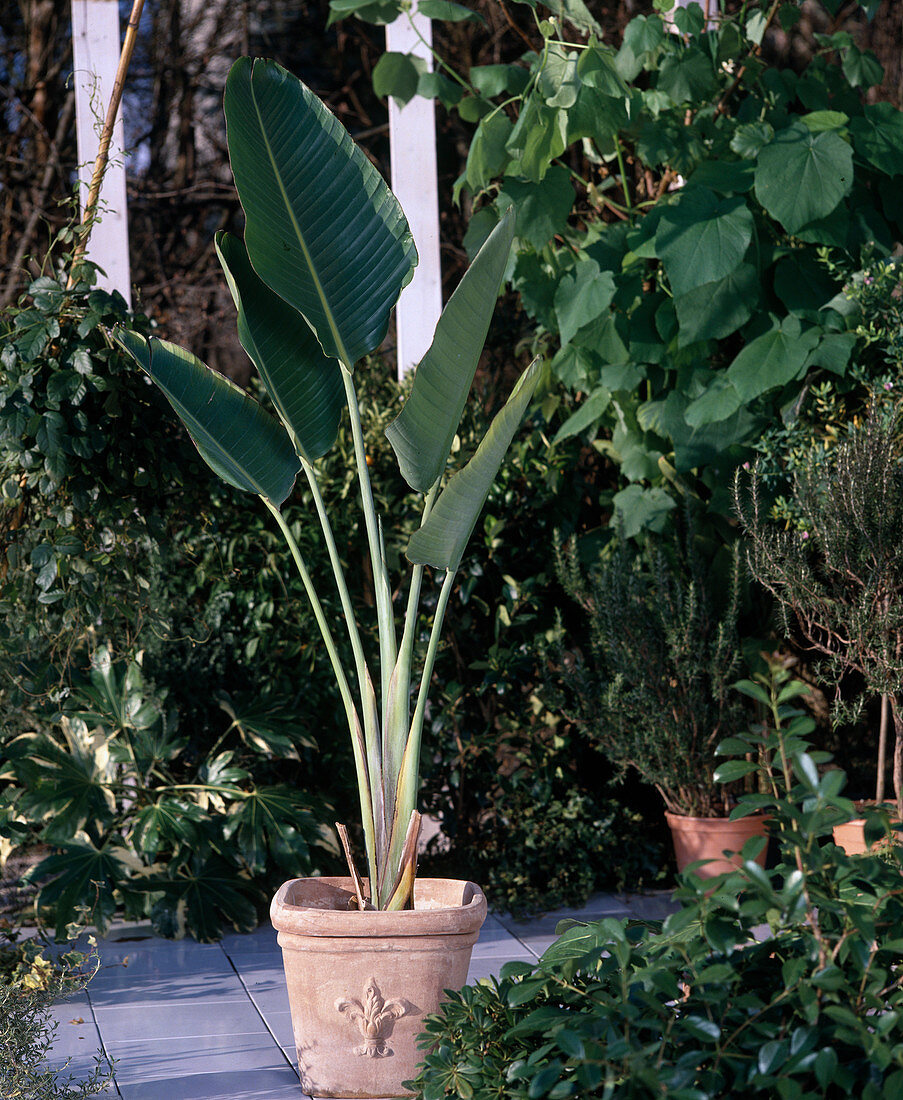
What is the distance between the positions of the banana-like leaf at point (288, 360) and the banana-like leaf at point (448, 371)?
327mm

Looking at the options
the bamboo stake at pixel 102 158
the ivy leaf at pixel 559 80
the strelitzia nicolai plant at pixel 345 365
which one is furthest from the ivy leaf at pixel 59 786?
the ivy leaf at pixel 559 80

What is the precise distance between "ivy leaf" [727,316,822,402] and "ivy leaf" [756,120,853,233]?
0.30 metres

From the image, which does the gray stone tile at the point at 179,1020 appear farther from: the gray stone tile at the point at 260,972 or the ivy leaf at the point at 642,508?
the ivy leaf at the point at 642,508

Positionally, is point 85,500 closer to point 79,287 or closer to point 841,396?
point 79,287

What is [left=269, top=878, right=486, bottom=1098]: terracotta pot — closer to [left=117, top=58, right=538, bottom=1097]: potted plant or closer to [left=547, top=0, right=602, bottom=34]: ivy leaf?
[left=117, top=58, right=538, bottom=1097]: potted plant

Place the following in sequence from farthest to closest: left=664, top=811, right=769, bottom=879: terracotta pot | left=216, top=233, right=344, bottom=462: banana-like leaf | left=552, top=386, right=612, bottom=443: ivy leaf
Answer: left=552, top=386, right=612, bottom=443: ivy leaf < left=664, top=811, right=769, bottom=879: terracotta pot < left=216, top=233, right=344, bottom=462: banana-like leaf

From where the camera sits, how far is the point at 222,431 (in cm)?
245

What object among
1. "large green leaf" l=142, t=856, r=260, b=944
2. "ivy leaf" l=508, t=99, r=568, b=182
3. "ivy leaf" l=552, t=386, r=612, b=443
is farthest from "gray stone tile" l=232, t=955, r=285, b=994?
"ivy leaf" l=508, t=99, r=568, b=182

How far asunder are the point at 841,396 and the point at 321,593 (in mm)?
1772

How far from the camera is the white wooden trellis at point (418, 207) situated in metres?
3.88

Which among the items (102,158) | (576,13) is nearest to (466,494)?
(102,158)

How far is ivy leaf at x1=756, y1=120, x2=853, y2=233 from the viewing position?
3.04 meters

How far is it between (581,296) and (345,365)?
1171 millimetres

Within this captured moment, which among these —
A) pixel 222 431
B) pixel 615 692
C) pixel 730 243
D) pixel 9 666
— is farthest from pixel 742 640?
pixel 9 666
